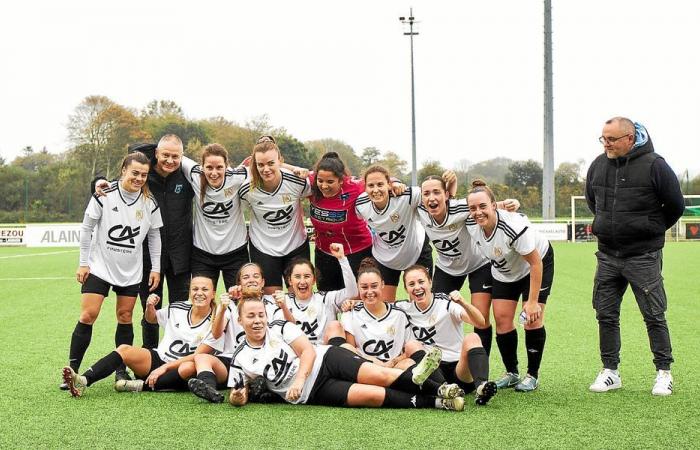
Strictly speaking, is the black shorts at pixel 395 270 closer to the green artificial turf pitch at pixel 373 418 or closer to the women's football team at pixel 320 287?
the women's football team at pixel 320 287

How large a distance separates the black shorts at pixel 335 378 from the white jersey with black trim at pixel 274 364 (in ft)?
0.12

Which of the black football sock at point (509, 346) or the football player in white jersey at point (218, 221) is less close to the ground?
the football player in white jersey at point (218, 221)

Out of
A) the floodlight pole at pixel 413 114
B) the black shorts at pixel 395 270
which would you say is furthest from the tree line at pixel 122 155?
Answer: the black shorts at pixel 395 270

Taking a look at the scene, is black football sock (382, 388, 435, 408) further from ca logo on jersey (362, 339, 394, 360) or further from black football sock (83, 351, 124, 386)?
black football sock (83, 351, 124, 386)

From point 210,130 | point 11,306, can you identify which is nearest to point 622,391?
point 11,306

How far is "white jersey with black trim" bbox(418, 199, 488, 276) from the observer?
5656 mm

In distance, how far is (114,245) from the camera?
569 cm

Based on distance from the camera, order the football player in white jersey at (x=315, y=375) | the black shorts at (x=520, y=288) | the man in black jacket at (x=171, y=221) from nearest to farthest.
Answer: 1. the football player in white jersey at (x=315, y=375)
2. the black shorts at (x=520, y=288)
3. the man in black jacket at (x=171, y=221)

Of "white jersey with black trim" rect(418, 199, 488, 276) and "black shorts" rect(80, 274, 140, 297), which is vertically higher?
"white jersey with black trim" rect(418, 199, 488, 276)

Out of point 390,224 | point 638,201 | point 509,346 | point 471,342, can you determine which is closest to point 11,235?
point 390,224

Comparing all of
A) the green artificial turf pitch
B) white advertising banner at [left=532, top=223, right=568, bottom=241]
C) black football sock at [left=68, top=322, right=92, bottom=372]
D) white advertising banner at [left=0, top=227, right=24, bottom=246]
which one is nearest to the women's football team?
black football sock at [left=68, top=322, right=92, bottom=372]

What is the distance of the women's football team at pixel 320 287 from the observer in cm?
498

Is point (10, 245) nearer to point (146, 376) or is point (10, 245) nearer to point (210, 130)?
point (210, 130)

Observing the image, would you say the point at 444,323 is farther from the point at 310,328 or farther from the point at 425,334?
the point at 310,328
